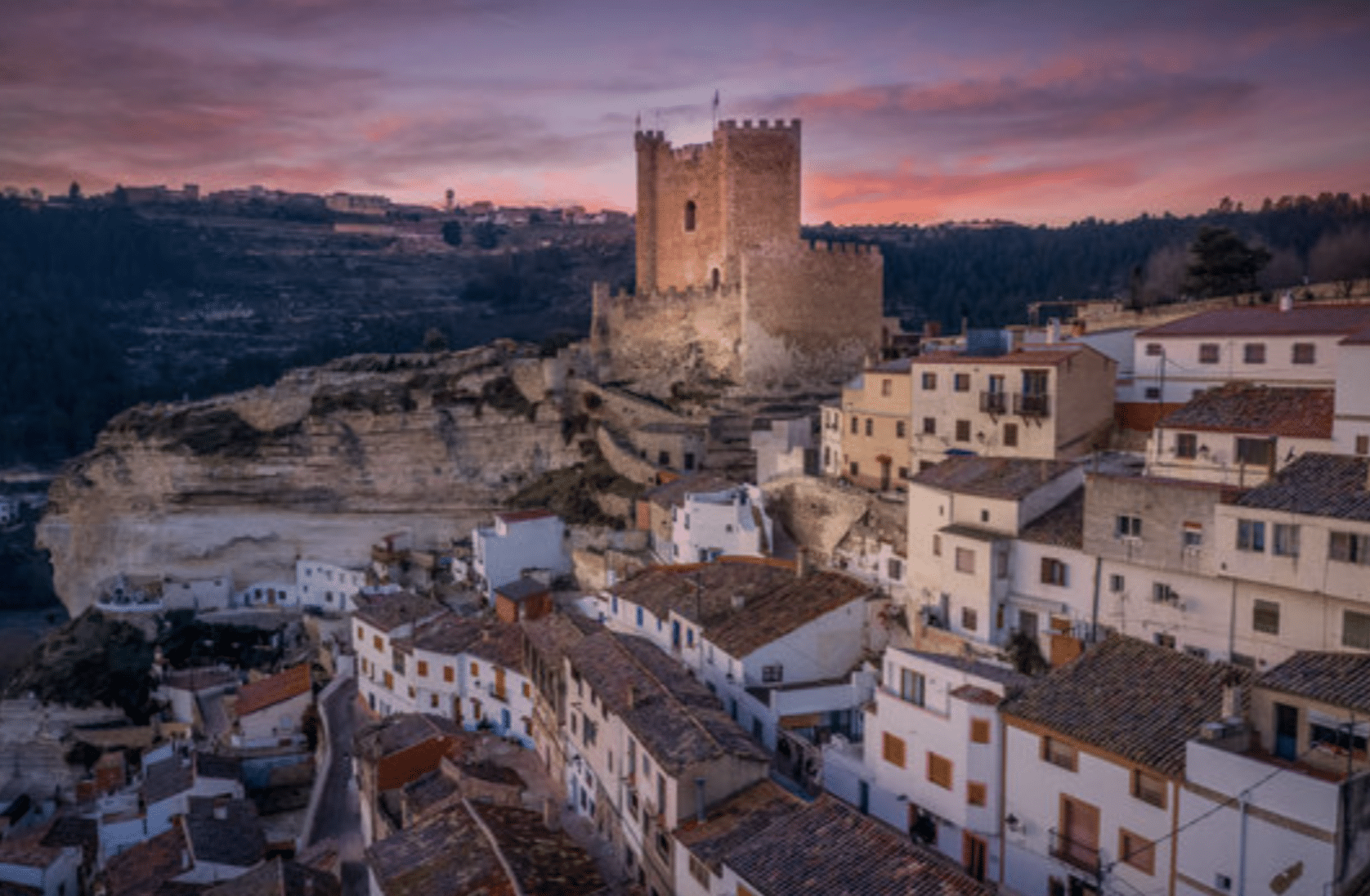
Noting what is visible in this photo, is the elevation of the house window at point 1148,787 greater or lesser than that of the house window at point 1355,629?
lesser

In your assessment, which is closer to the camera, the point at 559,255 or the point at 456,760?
the point at 456,760

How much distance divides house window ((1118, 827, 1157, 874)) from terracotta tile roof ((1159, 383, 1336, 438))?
8671 mm

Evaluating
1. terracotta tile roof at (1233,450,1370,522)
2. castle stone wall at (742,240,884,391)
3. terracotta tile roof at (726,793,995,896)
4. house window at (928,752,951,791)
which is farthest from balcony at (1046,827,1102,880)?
castle stone wall at (742,240,884,391)

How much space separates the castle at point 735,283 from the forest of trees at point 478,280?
35.9ft

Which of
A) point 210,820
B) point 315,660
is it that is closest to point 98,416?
point 315,660

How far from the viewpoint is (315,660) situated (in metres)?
36.8

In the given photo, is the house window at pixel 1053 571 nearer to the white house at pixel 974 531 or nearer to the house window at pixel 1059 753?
the white house at pixel 974 531

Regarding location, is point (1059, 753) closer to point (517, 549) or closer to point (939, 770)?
point (939, 770)

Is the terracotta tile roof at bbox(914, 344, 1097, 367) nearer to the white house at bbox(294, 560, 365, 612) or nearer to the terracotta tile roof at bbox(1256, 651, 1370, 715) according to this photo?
the terracotta tile roof at bbox(1256, 651, 1370, 715)

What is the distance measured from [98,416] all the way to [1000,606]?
74.3 metres

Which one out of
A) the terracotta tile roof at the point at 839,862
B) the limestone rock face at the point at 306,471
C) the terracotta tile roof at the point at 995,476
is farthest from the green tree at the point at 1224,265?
the terracotta tile roof at the point at 839,862

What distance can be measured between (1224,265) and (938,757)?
1068 inches

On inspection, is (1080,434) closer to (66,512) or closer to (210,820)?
(210,820)

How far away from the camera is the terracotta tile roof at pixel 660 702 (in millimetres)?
15742
